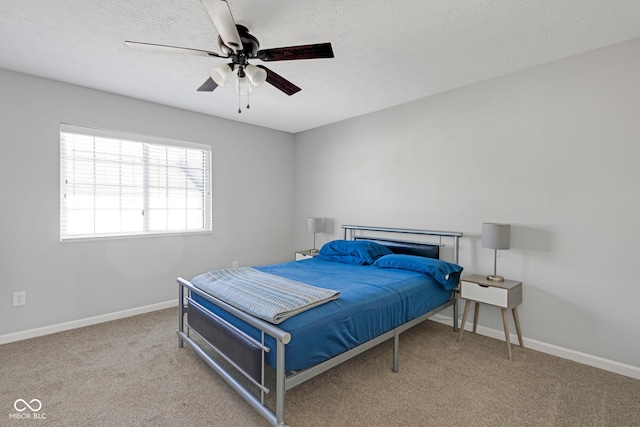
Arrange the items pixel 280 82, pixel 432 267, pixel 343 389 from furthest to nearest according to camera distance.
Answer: pixel 432 267
pixel 280 82
pixel 343 389

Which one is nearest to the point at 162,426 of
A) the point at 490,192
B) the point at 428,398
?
the point at 428,398

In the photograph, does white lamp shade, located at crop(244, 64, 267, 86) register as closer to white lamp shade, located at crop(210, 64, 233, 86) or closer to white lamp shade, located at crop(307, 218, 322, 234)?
white lamp shade, located at crop(210, 64, 233, 86)

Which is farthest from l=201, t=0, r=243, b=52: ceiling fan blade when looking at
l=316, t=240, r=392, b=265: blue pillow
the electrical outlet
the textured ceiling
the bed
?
the electrical outlet

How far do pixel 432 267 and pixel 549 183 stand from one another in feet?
4.38

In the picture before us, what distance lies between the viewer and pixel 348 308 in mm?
2205

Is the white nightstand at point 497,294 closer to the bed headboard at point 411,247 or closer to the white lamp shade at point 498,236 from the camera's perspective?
the white lamp shade at point 498,236

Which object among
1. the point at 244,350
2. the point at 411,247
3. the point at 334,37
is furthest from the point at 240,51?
the point at 411,247

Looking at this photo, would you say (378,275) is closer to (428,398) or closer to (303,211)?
(428,398)

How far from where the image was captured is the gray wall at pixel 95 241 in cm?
308

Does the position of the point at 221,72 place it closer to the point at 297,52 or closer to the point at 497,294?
the point at 297,52

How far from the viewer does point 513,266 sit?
311cm

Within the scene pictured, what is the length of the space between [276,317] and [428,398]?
1282 mm

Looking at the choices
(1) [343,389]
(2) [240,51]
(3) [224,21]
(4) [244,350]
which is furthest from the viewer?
(1) [343,389]

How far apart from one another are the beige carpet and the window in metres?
1.36
